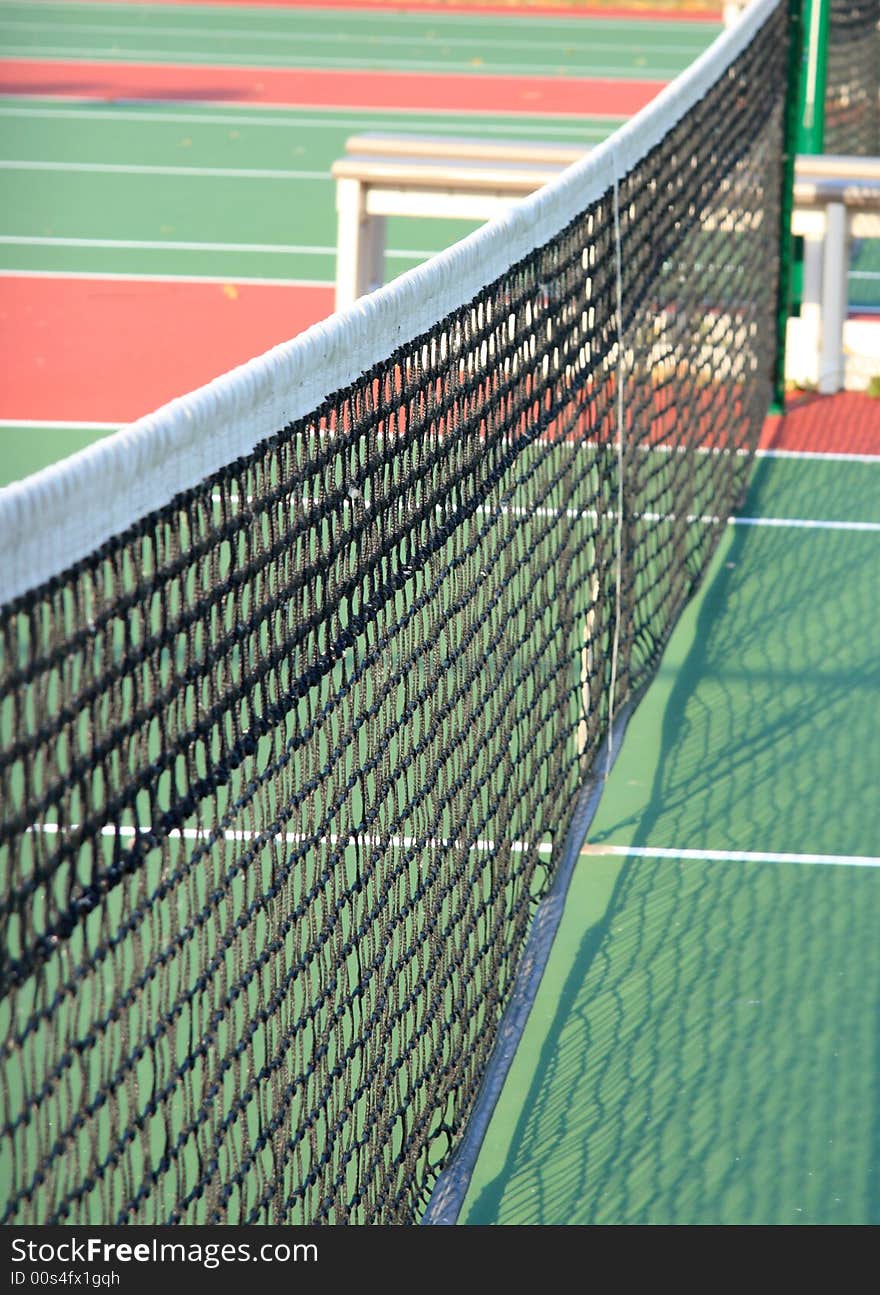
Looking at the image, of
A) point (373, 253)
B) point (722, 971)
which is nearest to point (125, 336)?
point (373, 253)

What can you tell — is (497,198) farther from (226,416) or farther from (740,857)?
(226,416)

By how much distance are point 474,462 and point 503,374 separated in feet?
1.10

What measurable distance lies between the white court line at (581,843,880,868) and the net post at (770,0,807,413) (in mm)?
4578

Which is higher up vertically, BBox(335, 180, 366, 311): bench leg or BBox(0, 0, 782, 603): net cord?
BBox(0, 0, 782, 603): net cord

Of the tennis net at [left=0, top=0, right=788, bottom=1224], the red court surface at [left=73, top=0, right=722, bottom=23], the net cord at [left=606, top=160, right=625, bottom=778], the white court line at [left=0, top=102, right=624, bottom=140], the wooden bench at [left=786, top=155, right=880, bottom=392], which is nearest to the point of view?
the tennis net at [left=0, top=0, right=788, bottom=1224]

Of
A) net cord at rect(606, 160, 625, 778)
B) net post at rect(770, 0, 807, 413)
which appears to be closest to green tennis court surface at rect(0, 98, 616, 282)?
net post at rect(770, 0, 807, 413)

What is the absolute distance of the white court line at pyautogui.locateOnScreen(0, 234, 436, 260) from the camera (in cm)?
1343

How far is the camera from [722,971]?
488 cm

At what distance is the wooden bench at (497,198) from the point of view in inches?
376

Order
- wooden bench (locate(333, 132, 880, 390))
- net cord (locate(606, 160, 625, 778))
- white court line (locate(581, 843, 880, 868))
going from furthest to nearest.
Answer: wooden bench (locate(333, 132, 880, 390))
net cord (locate(606, 160, 625, 778))
white court line (locate(581, 843, 880, 868))

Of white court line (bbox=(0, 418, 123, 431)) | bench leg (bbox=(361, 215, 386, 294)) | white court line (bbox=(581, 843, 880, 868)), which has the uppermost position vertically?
bench leg (bbox=(361, 215, 386, 294))

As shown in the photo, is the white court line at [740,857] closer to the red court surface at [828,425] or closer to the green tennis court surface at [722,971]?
the green tennis court surface at [722,971]

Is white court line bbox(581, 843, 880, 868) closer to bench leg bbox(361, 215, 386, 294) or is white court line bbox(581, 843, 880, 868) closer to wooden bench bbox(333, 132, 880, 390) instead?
wooden bench bbox(333, 132, 880, 390)
